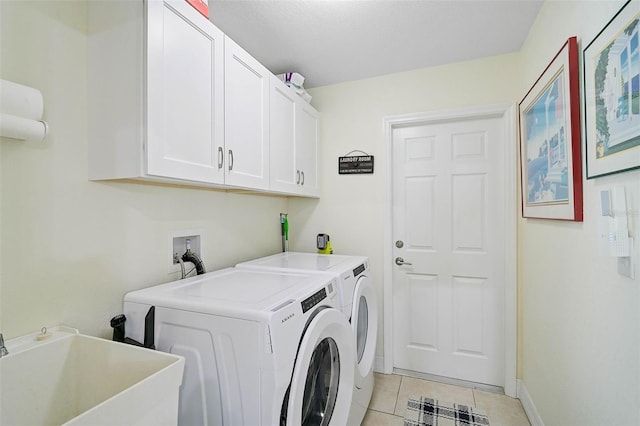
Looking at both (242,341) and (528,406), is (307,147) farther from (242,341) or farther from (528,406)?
(528,406)

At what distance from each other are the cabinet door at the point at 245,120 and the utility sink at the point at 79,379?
0.83 metres

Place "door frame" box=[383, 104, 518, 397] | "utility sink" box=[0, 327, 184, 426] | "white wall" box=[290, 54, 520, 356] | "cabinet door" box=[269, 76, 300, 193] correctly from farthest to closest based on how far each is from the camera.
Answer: "white wall" box=[290, 54, 520, 356]
"door frame" box=[383, 104, 518, 397]
"cabinet door" box=[269, 76, 300, 193]
"utility sink" box=[0, 327, 184, 426]

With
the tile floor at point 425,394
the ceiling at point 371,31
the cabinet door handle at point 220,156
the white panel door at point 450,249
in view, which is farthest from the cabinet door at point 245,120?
the tile floor at point 425,394

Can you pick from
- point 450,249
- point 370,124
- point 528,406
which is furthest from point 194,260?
point 528,406

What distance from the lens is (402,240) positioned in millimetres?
2447

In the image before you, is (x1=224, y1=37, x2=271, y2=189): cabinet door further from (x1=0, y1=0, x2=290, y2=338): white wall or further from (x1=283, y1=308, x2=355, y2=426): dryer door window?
(x1=283, y1=308, x2=355, y2=426): dryer door window

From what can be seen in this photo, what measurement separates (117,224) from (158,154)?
43 centimetres

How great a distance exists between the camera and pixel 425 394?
2.14m

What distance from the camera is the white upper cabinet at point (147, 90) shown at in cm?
106

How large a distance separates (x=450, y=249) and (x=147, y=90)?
7.23ft

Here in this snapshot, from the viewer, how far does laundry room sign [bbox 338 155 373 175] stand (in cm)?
244

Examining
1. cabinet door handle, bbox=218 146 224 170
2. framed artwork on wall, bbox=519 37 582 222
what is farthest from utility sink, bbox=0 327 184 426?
framed artwork on wall, bbox=519 37 582 222

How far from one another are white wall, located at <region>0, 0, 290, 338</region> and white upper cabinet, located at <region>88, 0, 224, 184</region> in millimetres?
70

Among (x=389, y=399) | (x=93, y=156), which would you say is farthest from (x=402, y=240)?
(x=93, y=156)
